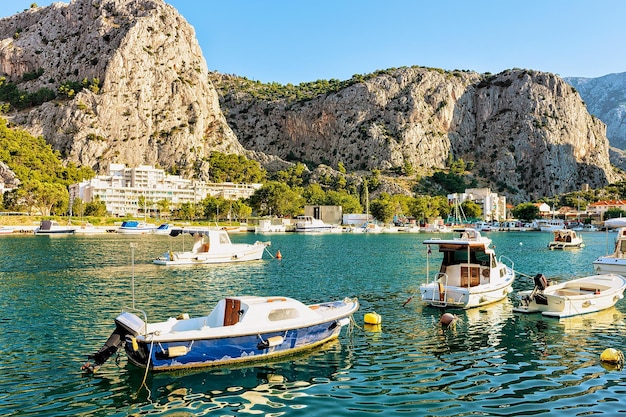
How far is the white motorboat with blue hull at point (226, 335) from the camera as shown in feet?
58.3

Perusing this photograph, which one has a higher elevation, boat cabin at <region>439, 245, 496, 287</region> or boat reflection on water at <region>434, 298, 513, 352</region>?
boat cabin at <region>439, 245, 496, 287</region>

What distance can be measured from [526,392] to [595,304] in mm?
15888

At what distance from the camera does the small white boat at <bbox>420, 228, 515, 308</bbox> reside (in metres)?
30.2

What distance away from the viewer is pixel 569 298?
1091 inches

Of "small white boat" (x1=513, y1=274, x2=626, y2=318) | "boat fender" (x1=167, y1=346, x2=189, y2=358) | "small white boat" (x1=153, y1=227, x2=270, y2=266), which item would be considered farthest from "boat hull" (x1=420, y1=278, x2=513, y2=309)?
"small white boat" (x1=153, y1=227, x2=270, y2=266)

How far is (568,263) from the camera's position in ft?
205

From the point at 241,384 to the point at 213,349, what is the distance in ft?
6.46

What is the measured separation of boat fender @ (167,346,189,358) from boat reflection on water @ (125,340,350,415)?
0.87 meters

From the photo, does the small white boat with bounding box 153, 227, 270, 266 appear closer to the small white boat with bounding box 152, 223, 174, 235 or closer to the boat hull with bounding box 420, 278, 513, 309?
the boat hull with bounding box 420, 278, 513, 309

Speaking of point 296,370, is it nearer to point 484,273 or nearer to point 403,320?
point 403,320

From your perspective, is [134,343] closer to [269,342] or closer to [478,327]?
[269,342]

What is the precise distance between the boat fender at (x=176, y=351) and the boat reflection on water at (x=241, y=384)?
2.86ft

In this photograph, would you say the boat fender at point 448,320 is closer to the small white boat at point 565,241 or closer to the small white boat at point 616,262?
the small white boat at point 616,262

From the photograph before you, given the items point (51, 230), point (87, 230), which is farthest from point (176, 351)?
point (87, 230)
